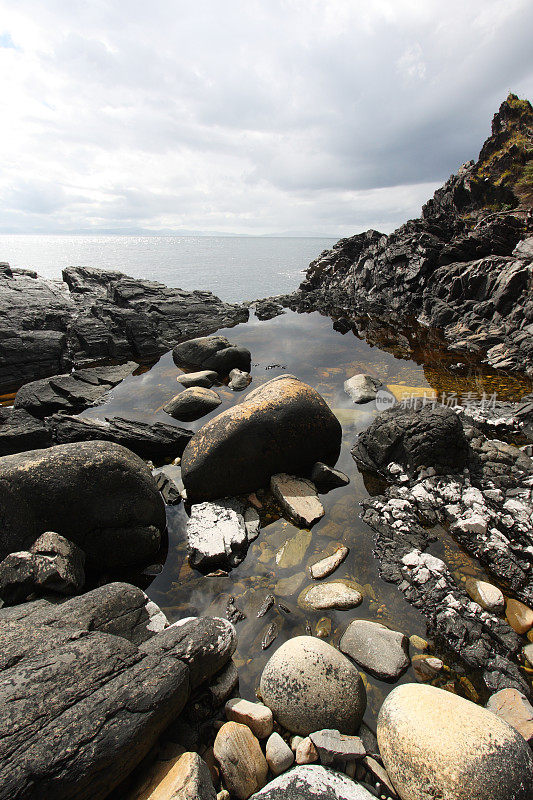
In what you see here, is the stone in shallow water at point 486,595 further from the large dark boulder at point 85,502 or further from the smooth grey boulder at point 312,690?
the large dark boulder at point 85,502

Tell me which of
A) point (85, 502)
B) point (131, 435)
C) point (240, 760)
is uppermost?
point (85, 502)

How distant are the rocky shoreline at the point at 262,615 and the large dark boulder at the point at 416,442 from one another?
0.05m

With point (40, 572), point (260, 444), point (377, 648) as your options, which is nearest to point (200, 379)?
point (260, 444)

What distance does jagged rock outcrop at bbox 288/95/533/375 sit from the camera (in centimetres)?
1909

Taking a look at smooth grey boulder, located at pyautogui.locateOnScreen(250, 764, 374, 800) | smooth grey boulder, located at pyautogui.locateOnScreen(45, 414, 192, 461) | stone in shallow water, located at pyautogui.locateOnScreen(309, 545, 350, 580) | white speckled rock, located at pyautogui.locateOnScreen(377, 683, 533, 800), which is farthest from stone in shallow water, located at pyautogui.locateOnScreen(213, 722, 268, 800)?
smooth grey boulder, located at pyautogui.locateOnScreen(45, 414, 192, 461)

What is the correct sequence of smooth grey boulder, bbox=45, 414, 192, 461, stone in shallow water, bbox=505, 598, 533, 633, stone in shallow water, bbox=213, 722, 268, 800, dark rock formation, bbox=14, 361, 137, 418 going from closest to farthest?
stone in shallow water, bbox=213, 722, 268, 800, stone in shallow water, bbox=505, 598, 533, 633, smooth grey boulder, bbox=45, 414, 192, 461, dark rock formation, bbox=14, 361, 137, 418

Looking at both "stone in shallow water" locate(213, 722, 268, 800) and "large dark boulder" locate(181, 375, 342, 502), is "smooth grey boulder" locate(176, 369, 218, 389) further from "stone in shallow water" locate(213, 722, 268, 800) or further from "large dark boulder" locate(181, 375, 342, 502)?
"stone in shallow water" locate(213, 722, 268, 800)

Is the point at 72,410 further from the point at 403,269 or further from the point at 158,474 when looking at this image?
the point at 403,269

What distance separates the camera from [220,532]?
604 cm

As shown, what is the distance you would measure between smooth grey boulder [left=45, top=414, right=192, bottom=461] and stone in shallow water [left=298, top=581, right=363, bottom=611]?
16.3ft

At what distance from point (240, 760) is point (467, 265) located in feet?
91.9

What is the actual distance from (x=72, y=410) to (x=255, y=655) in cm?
1029

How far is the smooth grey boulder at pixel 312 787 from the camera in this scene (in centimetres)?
279

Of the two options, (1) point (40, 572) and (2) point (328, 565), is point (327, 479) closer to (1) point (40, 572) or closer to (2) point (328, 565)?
(2) point (328, 565)
